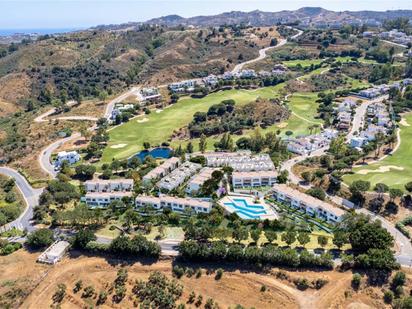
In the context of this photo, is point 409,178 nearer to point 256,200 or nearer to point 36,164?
point 256,200

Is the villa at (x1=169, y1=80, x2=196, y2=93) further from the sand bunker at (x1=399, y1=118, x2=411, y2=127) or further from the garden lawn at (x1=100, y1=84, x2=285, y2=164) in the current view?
the sand bunker at (x1=399, y1=118, x2=411, y2=127)

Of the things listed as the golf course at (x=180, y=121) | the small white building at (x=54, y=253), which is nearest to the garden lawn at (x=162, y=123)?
the golf course at (x=180, y=121)

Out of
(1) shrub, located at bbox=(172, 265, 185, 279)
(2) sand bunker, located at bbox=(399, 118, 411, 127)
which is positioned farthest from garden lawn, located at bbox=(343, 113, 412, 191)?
(1) shrub, located at bbox=(172, 265, 185, 279)

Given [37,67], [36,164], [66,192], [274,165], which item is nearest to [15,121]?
[36,164]

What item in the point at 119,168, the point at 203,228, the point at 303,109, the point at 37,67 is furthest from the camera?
the point at 37,67

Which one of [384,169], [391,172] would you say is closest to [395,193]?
[391,172]
